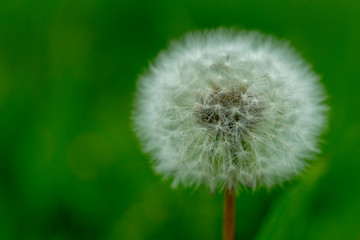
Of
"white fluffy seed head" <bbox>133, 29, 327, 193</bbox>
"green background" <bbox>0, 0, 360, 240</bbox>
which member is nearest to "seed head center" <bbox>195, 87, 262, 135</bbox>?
"white fluffy seed head" <bbox>133, 29, 327, 193</bbox>

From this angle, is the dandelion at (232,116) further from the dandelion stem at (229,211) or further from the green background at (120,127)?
the green background at (120,127)

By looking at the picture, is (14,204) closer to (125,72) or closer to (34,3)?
(125,72)

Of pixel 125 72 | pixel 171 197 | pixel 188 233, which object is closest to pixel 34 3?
pixel 125 72

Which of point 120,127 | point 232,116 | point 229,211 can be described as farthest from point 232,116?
point 120,127

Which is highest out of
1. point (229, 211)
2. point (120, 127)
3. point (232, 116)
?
point (120, 127)

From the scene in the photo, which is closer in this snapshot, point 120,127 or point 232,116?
point 232,116

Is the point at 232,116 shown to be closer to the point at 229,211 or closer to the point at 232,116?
the point at 232,116

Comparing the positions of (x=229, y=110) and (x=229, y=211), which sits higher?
(x=229, y=110)
